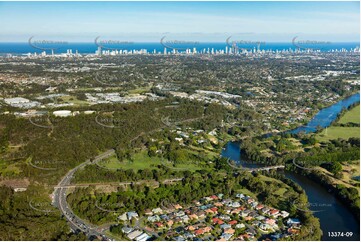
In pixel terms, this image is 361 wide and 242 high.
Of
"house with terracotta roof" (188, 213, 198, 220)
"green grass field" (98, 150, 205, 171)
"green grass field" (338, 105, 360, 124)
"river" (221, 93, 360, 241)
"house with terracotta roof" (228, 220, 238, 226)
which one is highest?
"green grass field" (338, 105, 360, 124)

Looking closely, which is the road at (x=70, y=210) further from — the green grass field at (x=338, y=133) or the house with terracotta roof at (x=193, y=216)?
the green grass field at (x=338, y=133)

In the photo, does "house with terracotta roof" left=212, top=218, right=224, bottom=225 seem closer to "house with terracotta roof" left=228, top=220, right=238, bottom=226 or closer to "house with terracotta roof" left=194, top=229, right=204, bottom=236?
"house with terracotta roof" left=228, top=220, right=238, bottom=226

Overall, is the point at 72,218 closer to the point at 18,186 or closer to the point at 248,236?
the point at 18,186

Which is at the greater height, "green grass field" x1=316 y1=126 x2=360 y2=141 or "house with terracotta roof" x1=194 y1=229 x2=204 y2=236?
"green grass field" x1=316 y1=126 x2=360 y2=141

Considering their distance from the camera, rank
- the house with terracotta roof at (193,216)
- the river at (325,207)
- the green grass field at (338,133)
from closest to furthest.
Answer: the river at (325,207) → the house with terracotta roof at (193,216) → the green grass field at (338,133)

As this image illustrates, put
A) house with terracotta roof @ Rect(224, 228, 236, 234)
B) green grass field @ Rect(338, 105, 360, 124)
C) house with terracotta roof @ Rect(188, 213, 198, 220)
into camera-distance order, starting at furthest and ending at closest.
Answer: green grass field @ Rect(338, 105, 360, 124) < house with terracotta roof @ Rect(188, 213, 198, 220) < house with terracotta roof @ Rect(224, 228, 236, 234)

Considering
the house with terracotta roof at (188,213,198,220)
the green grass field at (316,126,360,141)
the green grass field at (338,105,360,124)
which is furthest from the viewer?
the green grass field at (338,105,360,124)

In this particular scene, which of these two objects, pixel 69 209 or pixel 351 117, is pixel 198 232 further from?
pixel 351 117

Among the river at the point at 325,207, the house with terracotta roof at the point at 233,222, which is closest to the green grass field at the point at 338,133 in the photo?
the river at the point at 325,207

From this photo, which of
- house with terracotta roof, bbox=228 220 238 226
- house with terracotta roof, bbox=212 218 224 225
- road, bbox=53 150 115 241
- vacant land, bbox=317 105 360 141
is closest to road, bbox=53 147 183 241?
road, bbox=53 150 115 241
